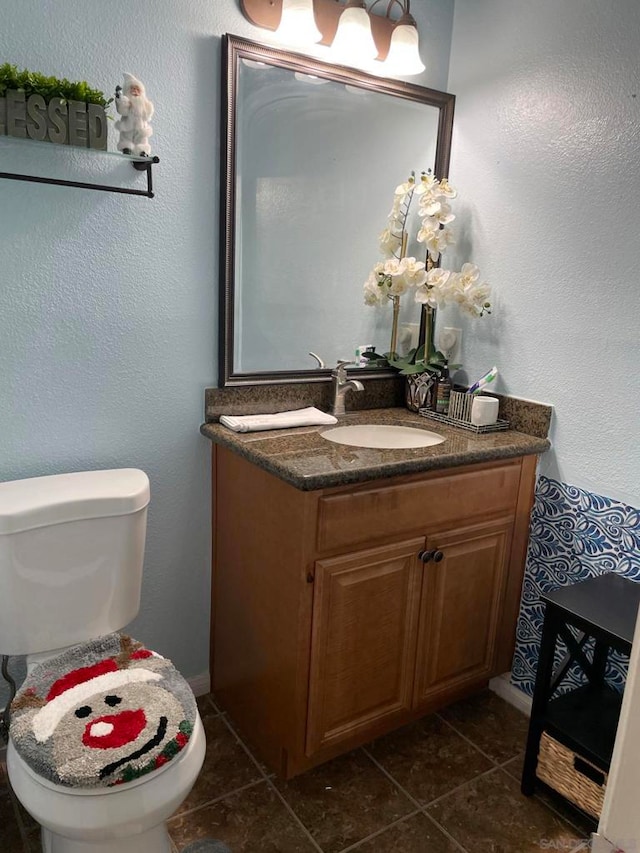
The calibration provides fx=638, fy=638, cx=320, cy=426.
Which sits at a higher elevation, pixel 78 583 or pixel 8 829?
pixel 78 583

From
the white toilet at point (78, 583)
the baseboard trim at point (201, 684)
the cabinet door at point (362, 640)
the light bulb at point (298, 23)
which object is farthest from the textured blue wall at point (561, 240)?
the white toilet at point (78, 583)

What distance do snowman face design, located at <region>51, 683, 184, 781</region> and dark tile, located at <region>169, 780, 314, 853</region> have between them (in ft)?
1.61

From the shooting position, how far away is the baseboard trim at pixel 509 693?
6.67 ft

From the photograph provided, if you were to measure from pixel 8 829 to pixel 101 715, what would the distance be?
0.59 meters

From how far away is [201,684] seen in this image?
2057 mm

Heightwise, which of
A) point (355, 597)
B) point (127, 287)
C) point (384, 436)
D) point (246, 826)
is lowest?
point (246, 826)

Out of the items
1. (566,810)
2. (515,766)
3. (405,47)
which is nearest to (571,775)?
(566,810)

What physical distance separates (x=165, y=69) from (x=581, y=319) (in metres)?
1.30

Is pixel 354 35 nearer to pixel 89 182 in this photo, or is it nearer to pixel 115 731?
pixel 89 182

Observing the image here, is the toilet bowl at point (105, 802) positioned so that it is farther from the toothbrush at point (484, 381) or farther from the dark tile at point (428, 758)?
the toothbrush at point (484, 381)

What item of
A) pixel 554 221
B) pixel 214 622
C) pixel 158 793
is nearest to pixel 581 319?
pixel 554 221

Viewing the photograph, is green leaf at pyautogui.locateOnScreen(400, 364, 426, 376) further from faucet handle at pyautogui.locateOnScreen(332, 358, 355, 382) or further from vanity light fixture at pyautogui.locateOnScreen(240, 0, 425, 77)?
vanity light fixture at pyautogui.locateOnScreen(240, 0, 425, 77)

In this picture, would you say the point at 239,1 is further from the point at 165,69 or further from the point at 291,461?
the point at 291,461

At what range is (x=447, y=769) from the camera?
70.6 inches
